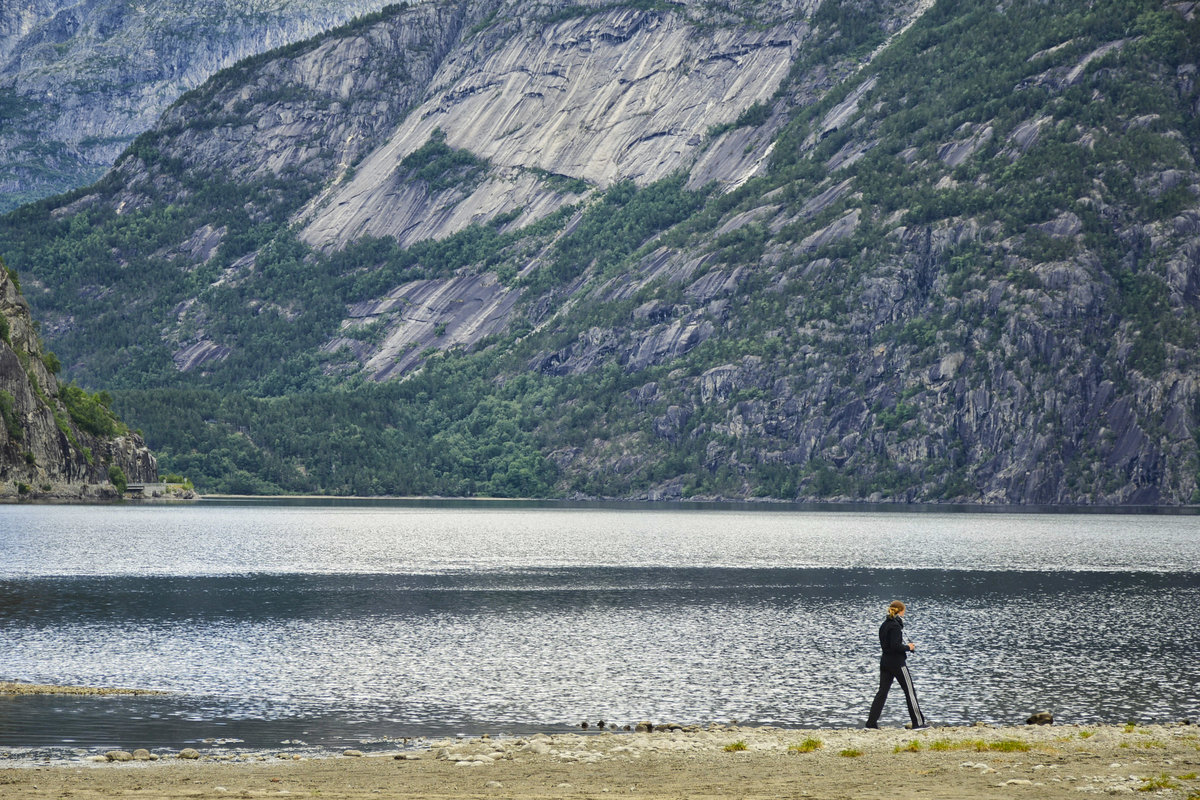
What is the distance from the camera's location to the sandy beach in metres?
33.8

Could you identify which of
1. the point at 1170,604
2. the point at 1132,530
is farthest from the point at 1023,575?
the point at 1132,530

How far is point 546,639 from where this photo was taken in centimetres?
6975

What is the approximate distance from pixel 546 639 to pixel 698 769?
3251 centimetres

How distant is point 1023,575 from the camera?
366 ft

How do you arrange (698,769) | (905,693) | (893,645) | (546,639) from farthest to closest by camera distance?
1. (546,639)
2. (905,693)
3. (893,645)
4. (698,769)

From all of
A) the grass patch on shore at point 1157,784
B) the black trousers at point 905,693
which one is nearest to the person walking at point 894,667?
the black trousers at point 905,693

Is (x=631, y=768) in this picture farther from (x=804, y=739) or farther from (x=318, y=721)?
(x=318, y=721)

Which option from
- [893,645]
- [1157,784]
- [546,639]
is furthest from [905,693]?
[546,639]

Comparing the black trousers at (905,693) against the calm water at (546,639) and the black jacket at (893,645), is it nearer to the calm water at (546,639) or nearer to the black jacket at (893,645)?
the black jacket at (893,645)

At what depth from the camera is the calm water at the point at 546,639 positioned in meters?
49.5

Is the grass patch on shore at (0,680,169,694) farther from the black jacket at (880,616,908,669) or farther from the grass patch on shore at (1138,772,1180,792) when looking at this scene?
the grass patch on shore at (1138,772,1180,792)

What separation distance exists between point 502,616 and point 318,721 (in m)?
32.7

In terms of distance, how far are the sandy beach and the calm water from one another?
4668 millimetres

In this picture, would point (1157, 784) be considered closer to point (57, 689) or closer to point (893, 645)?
point (893, 645)
